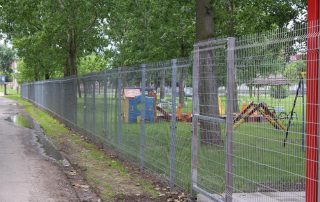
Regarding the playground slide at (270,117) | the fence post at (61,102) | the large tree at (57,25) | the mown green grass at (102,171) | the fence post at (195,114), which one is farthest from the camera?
the large tree at (57,25)

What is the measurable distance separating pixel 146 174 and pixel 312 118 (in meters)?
5.63

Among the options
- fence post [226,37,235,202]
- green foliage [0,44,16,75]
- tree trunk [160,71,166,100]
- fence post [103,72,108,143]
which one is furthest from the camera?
green foliage [0,44,16,75]

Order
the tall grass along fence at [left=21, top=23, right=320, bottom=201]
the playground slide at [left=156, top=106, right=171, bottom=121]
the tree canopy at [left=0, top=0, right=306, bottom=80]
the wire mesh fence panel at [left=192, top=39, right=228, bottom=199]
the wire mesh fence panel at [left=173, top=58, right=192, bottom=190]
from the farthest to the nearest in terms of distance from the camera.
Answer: the tree canopy at [left=0, top=0, right=306, bottom=80]
the playground slide at [left=156, top=106, right=171, bottom=121]
the wire mesh fence panel at [left=173, top=58, right=192, bottom=190]
the wire mesh fence panel at [left=192, top=39, right=228, bottom=199]
the tall grass along fence at [left=21, top=23, right=320, bottom=201]

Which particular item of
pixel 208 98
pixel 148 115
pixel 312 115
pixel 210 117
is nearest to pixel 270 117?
pixel 312 115

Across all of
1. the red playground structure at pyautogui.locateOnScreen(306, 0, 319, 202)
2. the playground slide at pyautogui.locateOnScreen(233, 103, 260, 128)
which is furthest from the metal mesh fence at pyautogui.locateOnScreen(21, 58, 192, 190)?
the red playground structure at pyautogui.locateOnScreen(306, 0, 319, 202)

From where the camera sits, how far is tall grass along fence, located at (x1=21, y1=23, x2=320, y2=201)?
461 cm

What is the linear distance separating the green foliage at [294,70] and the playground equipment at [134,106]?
4984 millimetres

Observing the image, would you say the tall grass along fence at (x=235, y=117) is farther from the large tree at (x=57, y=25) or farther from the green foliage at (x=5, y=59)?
the green foliage at (x=5, y=59)

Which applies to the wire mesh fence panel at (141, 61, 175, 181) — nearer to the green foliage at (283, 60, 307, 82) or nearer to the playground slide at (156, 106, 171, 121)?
the playground slide at (156, 106, 171, 121)

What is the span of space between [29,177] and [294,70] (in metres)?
6.29

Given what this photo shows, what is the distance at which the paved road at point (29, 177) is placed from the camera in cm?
805

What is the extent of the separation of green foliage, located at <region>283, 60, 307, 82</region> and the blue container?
16.4 feet

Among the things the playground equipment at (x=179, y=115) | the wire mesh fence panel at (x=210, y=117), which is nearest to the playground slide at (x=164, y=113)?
the playground equipment at (x=179, y=115)

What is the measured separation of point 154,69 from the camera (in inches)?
360
